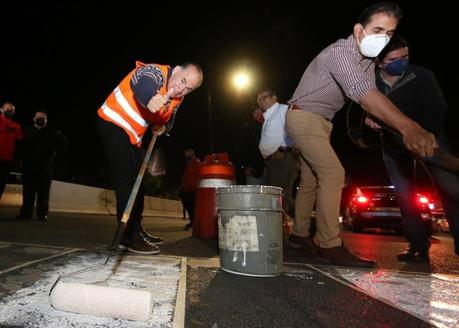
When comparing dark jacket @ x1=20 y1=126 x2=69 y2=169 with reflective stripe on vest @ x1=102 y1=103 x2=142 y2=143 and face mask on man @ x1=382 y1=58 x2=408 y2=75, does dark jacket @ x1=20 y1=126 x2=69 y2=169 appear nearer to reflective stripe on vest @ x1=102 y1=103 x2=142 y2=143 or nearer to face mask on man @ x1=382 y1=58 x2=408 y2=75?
reflective stripe on vest @ x1=102 y1=103 x2=142 y2=143

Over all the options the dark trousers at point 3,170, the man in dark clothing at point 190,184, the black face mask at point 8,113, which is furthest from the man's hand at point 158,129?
the black face mask at point 8,113

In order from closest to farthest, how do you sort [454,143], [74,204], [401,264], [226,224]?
[226,224]
[401,264]
[74,204]
[454,143]

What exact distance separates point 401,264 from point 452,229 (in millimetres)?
739

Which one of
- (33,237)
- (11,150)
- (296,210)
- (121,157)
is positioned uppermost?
(11,150)

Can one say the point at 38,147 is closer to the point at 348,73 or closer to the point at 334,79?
the point at 334,79

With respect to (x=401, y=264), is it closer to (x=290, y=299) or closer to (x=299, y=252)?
(x=299, y=252)

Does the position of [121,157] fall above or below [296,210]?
above

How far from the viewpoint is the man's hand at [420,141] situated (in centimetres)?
253

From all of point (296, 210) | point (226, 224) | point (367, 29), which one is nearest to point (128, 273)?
point (226, 224)

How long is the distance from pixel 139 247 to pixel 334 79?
2131 millimetres

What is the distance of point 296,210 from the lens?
12.7 feet

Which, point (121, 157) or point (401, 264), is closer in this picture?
point (121, 157)

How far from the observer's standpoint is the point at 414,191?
4121 millimetres

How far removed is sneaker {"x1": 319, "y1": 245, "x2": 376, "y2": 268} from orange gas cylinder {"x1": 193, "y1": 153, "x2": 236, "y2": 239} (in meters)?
1.73
